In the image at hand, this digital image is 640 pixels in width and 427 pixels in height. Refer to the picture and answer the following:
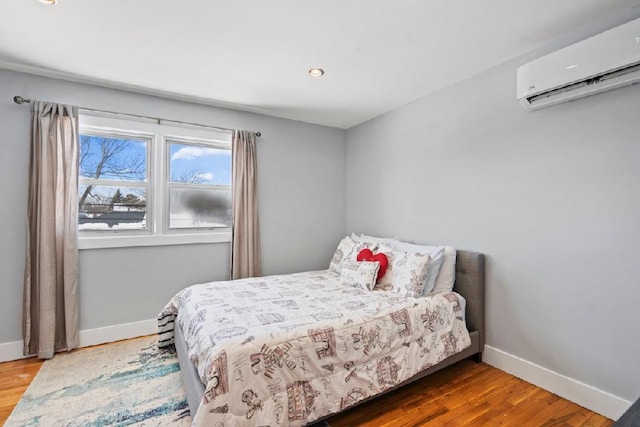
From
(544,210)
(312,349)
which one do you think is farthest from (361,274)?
(544,210)

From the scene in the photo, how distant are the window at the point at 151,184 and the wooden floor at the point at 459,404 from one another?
4.50 feet

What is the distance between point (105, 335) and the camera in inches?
109

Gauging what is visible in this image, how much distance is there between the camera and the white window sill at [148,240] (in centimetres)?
274

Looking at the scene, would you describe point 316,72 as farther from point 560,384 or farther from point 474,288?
point 560,384

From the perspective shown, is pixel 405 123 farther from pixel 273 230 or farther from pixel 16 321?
pixel 16 321

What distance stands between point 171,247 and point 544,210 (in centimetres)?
336

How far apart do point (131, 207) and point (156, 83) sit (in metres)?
1.26

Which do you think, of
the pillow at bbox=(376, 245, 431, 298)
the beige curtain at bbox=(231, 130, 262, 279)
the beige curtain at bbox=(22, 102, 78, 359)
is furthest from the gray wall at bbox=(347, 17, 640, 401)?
the beige curtain at bbox=(22, 102, 78, 359)

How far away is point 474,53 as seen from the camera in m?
2.21

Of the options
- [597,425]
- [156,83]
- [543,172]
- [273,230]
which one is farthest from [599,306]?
[156,83]

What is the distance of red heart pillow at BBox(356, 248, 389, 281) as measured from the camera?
106 inches

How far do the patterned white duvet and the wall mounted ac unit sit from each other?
1609 millimetres

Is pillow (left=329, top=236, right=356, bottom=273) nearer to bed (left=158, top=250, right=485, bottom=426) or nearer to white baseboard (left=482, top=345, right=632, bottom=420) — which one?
bed (left=158, top=250, right=485, bottom=426)

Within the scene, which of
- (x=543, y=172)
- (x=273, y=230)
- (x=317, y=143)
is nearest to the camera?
(x=543, y=172)
